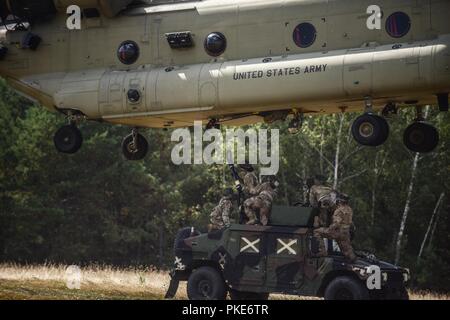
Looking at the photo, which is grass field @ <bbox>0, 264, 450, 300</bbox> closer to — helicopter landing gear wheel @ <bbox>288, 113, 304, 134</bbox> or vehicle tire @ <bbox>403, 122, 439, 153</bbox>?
helicopter landing gear wheel @ <bbox>288, 113, 304, 134</bbox>

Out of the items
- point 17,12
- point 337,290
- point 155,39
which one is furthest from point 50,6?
point 337,290

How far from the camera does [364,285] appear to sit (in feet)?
50.6

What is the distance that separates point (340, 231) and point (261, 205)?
6.12 feet

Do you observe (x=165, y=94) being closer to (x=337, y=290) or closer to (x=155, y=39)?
(x=155, y=39)

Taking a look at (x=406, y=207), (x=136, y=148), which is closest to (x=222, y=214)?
(x=136, y=148)

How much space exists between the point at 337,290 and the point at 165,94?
19.1ft

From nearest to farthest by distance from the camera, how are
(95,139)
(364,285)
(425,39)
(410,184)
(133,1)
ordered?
(364,285)
(425,39)
(133,1)
(410,184)
(95,139)

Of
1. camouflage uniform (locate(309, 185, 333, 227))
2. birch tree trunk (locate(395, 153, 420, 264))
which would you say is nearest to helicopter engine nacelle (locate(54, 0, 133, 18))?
camouflage uniform (locate(309, 185, 333, 227))

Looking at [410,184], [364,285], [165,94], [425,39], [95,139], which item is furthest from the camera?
[95,139]

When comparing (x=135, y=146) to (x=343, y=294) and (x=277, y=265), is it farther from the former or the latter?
(x=343, y=294)

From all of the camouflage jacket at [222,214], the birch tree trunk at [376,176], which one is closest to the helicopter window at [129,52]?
the camouflage jacket at [222,214]

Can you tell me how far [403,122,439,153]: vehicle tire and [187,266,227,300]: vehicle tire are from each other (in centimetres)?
540

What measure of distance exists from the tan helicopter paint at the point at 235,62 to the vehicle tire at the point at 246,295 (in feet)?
12.4

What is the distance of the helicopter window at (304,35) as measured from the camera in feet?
58.4
